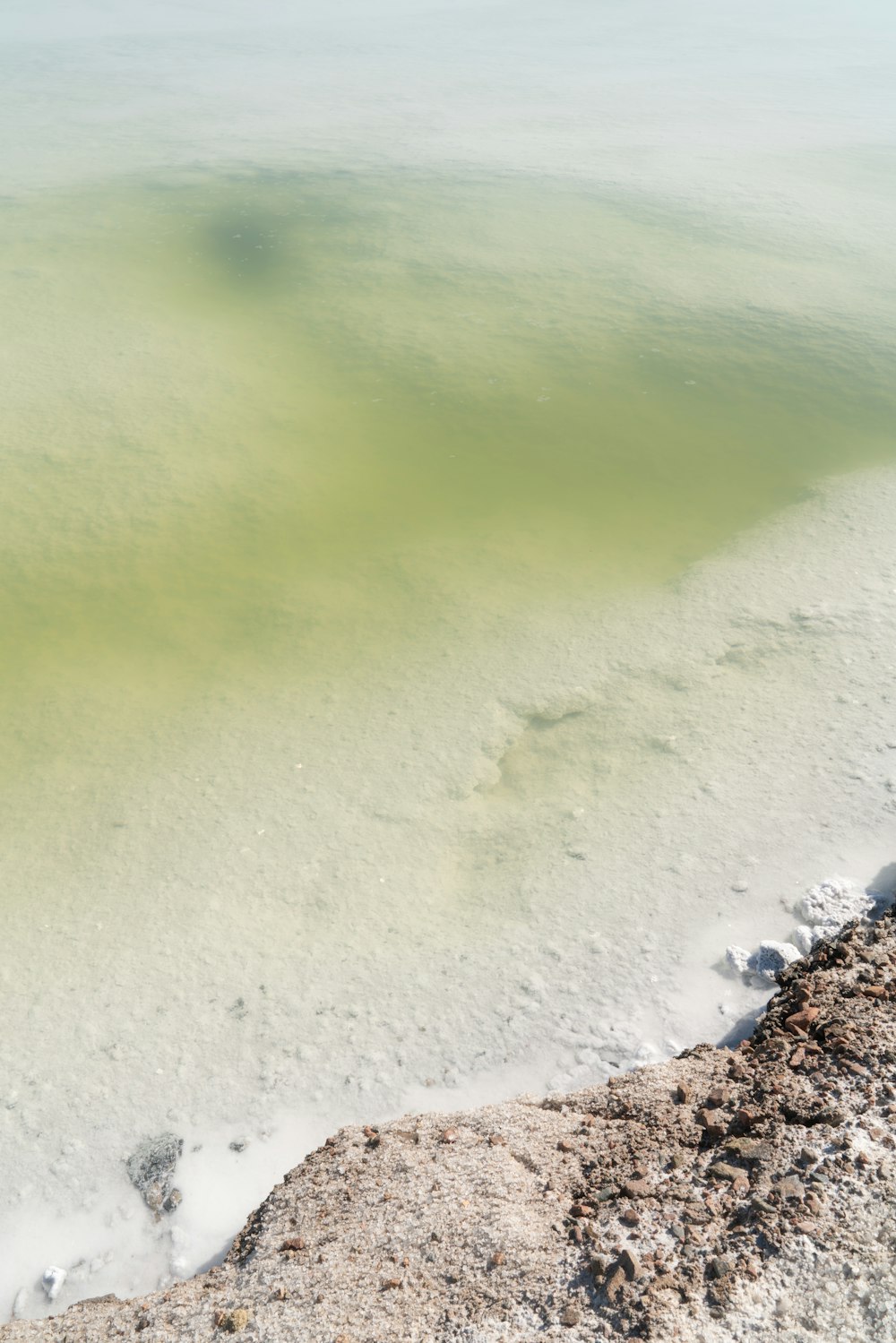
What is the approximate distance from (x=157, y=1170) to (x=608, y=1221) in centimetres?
79

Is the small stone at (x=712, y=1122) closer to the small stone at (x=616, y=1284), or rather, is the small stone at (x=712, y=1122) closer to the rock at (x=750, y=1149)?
the rock at (x=750, y=1149)

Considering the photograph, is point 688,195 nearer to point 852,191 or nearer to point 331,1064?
point 852,191

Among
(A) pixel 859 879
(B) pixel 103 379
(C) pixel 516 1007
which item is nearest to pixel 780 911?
(A) pixel 859 879

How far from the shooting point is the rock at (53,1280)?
4.90 feet

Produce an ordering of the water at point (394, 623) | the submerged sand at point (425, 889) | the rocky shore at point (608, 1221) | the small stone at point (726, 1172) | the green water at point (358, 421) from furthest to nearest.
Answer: the green water at point (358, 421), the water at point (394, 623), the submerged sand at point (425, 889), the small stone at point (726, 1172), the rocky shore at point (608, 1221)

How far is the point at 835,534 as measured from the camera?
9.95ft

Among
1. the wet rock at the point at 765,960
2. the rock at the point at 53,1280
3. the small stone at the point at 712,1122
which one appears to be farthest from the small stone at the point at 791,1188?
the rock at the point at 53,1280

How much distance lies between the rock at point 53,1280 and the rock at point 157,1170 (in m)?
0.15

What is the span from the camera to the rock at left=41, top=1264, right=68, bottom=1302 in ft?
4.90

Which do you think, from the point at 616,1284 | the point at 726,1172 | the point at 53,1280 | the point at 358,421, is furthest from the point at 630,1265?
the point at 358,421

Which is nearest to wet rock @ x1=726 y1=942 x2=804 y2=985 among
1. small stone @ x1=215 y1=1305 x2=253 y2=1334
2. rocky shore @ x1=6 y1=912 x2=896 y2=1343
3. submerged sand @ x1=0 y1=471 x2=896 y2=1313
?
submerged sand @ x1=0 y1=471 x2=896 y2=1313

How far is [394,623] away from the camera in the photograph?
2.75 metres

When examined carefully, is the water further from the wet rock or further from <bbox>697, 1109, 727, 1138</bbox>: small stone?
<bbox>697, 1109, 727, 1138</bbox>: small stone

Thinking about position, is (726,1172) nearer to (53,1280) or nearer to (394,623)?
(53,1280)
